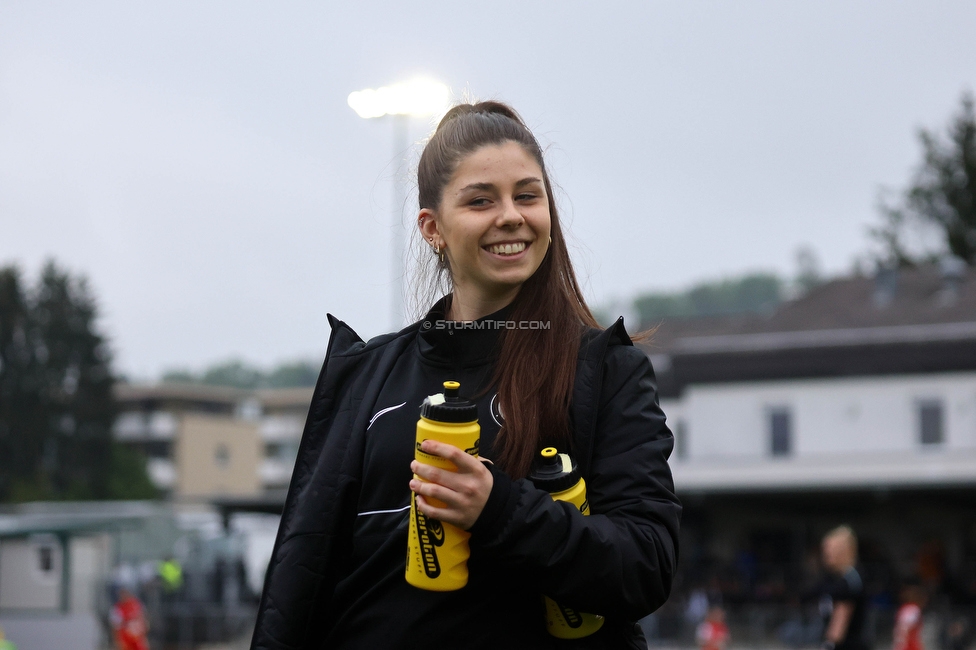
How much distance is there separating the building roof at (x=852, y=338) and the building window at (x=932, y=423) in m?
0.93

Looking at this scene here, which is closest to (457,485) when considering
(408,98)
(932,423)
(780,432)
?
(408,98)

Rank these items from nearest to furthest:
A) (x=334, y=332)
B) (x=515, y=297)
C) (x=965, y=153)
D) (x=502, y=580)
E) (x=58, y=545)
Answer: (x=502, y=580), (x=515, y=297), (x=334, y=332), (x=58, y=545), (x=965, y=153)

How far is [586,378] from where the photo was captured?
2.26 metres

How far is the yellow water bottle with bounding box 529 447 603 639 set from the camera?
2133mm

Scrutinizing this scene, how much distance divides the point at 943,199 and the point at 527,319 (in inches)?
1958

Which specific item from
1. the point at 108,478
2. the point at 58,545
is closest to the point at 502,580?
the point at 58,545

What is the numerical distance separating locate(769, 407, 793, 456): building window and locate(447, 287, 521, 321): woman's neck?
33.8 meters

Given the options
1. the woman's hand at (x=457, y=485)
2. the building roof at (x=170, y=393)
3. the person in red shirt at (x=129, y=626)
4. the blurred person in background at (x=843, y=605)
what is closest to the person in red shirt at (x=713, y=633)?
the person in red shirt at (x=129, y=626)

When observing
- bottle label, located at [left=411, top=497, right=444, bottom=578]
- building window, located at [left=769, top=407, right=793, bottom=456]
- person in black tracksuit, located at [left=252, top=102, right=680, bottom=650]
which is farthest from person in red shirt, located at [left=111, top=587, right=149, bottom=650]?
building window, located at [left=769, top=407, right=793, bottom=456]

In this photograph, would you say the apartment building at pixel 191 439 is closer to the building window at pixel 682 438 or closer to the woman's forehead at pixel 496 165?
the building window at pixel 682 438

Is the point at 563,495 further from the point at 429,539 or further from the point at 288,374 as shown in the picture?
the point at 288,374

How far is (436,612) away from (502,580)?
130 millimetres

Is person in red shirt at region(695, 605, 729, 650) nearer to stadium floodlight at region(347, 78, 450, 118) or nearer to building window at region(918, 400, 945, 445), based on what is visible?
stadium floodlight at region(347, 78, 450, 118)

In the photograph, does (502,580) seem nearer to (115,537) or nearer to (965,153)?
(115,537)
